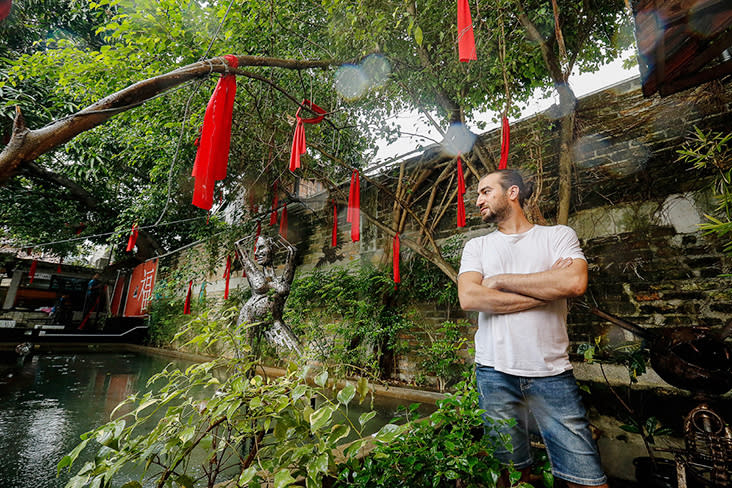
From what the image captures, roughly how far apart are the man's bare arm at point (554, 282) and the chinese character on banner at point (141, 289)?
9.21 metres

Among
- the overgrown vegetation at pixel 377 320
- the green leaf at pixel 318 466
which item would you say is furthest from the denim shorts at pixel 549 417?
the overgrown vegetation at pixel 377 320

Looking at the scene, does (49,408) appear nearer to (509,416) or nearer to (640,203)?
(509,416)

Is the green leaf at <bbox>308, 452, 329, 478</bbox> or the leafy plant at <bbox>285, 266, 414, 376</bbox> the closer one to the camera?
the green leaf at <bbox>308, 452, 329, 478</bbox>

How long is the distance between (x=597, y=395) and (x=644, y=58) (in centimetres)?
285

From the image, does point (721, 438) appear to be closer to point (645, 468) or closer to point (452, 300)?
point (645, 468)

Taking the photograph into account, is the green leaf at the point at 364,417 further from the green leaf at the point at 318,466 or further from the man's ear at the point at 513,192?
the man's ear at the point at 513,192

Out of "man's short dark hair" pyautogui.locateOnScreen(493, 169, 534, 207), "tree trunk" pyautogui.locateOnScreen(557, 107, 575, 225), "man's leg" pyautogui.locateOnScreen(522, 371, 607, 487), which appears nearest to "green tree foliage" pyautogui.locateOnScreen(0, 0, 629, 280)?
"tree trunk" pyautogui.locateOnScreen(557, 107, 575, 225)

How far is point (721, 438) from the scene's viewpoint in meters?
1.40

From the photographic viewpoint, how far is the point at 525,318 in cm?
131

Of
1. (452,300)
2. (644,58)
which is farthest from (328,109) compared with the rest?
(644,58)

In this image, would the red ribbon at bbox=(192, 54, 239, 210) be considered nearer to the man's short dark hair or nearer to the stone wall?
the man's short dark hair

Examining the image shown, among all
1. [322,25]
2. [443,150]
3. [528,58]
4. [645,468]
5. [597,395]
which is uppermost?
[322,25]

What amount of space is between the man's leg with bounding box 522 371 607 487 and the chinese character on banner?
9318 millimetres

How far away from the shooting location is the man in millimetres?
1175
